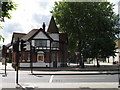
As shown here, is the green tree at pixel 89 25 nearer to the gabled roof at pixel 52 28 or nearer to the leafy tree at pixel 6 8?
the gabled roof at pixel 52 28

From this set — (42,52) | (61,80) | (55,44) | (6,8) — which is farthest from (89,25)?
(6,8)

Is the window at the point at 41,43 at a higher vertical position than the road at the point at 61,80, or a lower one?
higher

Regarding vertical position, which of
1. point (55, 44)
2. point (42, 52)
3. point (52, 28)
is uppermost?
point (52, 28)

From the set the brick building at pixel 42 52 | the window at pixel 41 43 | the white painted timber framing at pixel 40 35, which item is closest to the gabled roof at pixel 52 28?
the brick building at pixel 42 52

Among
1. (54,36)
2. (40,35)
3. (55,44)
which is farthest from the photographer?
(54,36)

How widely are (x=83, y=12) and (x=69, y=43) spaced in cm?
1035

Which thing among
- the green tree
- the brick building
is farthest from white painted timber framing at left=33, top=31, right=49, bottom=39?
the green tree

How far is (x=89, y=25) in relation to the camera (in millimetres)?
39281

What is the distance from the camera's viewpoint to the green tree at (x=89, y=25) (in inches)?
1528

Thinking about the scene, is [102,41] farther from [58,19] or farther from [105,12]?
[58,19]

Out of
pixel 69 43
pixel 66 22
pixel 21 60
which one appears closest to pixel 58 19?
pixel 66 22

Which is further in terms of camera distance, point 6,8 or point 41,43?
point 41,43

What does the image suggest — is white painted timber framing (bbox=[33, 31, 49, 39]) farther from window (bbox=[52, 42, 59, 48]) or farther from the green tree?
the green tree

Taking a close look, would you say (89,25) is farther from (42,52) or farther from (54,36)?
(42,52)
